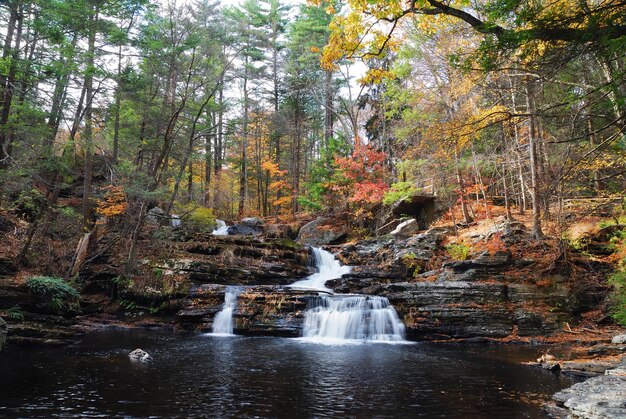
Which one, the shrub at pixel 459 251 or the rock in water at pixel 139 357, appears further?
the shrub at pixel 459 251

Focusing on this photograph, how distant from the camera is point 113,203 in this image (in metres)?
15.9

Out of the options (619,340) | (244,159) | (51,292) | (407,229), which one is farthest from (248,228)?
(619,340)

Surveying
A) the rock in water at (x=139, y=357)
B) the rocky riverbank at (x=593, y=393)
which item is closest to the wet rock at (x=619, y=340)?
the rocky riverbank at (x=593, y=393)

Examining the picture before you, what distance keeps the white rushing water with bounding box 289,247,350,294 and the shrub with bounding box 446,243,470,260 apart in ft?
13.6

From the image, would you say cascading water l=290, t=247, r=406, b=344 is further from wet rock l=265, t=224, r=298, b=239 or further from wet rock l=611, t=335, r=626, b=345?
wet rock l=265, t=224, r=298, b=239

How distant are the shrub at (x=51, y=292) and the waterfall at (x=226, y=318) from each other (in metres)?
4.25

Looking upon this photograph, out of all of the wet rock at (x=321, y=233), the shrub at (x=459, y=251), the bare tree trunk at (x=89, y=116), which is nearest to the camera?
the bare tree trunk at (x=89, y=116)

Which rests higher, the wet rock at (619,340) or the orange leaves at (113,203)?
the orange leaves at (113,203)

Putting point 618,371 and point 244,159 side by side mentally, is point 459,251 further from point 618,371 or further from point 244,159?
point 244,159

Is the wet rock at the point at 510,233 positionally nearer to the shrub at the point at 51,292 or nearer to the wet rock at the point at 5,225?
the shrub at the point at 51,292

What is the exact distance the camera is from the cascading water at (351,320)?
11617mm

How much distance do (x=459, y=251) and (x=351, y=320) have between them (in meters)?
5.45

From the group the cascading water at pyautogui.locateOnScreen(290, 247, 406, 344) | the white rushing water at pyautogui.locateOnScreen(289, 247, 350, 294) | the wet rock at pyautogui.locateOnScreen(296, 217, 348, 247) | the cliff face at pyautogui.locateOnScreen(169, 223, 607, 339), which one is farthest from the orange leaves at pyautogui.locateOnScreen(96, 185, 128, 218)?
the wet rock at pyautogui.locateOnScreen(296, 217, 348, 247)

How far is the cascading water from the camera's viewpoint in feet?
38.1
